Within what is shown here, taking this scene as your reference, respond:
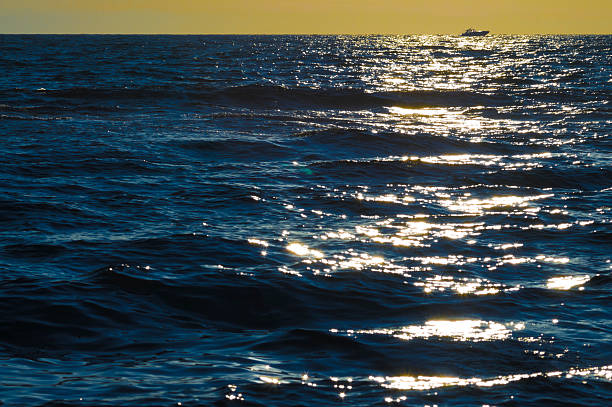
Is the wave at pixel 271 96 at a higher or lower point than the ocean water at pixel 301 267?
higher

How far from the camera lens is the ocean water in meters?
6.42

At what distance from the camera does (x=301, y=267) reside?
31.4 ft

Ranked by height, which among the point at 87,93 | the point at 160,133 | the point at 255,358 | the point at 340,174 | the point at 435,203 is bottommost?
the point at 255,358

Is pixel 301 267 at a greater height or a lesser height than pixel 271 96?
lesser

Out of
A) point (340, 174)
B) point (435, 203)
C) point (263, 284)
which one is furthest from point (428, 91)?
point (263, 284)

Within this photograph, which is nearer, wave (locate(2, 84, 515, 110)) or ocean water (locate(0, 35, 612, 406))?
ocean water (locate(0, 35, 612, 406))

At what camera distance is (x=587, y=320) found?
7.87 meters

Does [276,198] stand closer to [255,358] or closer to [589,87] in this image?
[255,358]

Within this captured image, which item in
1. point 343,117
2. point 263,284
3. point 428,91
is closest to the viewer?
point 263,284

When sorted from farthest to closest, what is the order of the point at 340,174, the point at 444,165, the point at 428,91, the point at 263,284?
the point at 428,91
the point at 444,165
the point at 340,174
the point at 263,284

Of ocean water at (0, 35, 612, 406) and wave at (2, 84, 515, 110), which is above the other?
wave at (2, 84, 515, 110)

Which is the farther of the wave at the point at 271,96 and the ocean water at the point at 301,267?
the wave at the point at 271,96

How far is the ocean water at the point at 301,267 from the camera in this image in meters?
6.42

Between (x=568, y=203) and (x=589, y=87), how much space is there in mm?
27517
